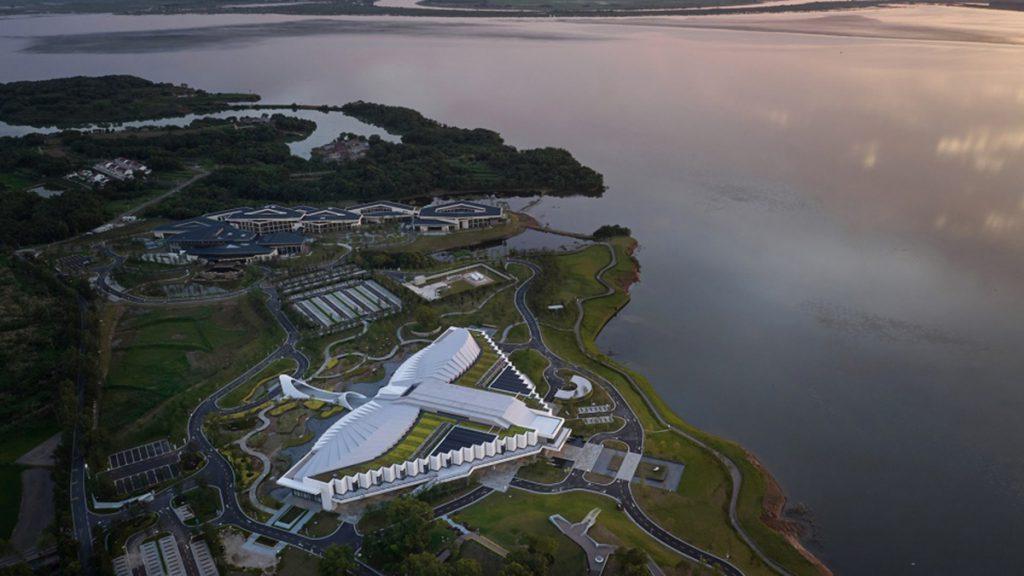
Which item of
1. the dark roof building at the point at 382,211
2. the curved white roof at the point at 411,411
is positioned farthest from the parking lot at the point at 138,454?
the dark roof building at the point at 382,211

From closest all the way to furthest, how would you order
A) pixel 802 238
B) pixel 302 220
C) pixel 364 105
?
pixel 802 238 < pixel 302 220 < pixel 364 105

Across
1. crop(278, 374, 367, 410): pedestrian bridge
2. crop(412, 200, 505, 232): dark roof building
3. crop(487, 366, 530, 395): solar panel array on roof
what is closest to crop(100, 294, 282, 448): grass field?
crop(278, 374, 367, 410): pedestrian bridge

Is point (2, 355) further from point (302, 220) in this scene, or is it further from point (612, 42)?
point (612, 42)

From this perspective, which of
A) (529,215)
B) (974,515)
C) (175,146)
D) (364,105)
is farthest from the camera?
(364,105)

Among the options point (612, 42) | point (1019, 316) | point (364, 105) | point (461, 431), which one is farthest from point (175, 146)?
point (612, 42)

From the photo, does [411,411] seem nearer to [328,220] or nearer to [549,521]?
[549,521]

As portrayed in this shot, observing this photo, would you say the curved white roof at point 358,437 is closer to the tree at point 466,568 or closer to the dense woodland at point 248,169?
the tree at point 466,568

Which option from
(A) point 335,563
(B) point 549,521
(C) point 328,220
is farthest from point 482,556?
(C) point 328,220

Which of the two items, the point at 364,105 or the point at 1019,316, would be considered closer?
the point at 1019,316
